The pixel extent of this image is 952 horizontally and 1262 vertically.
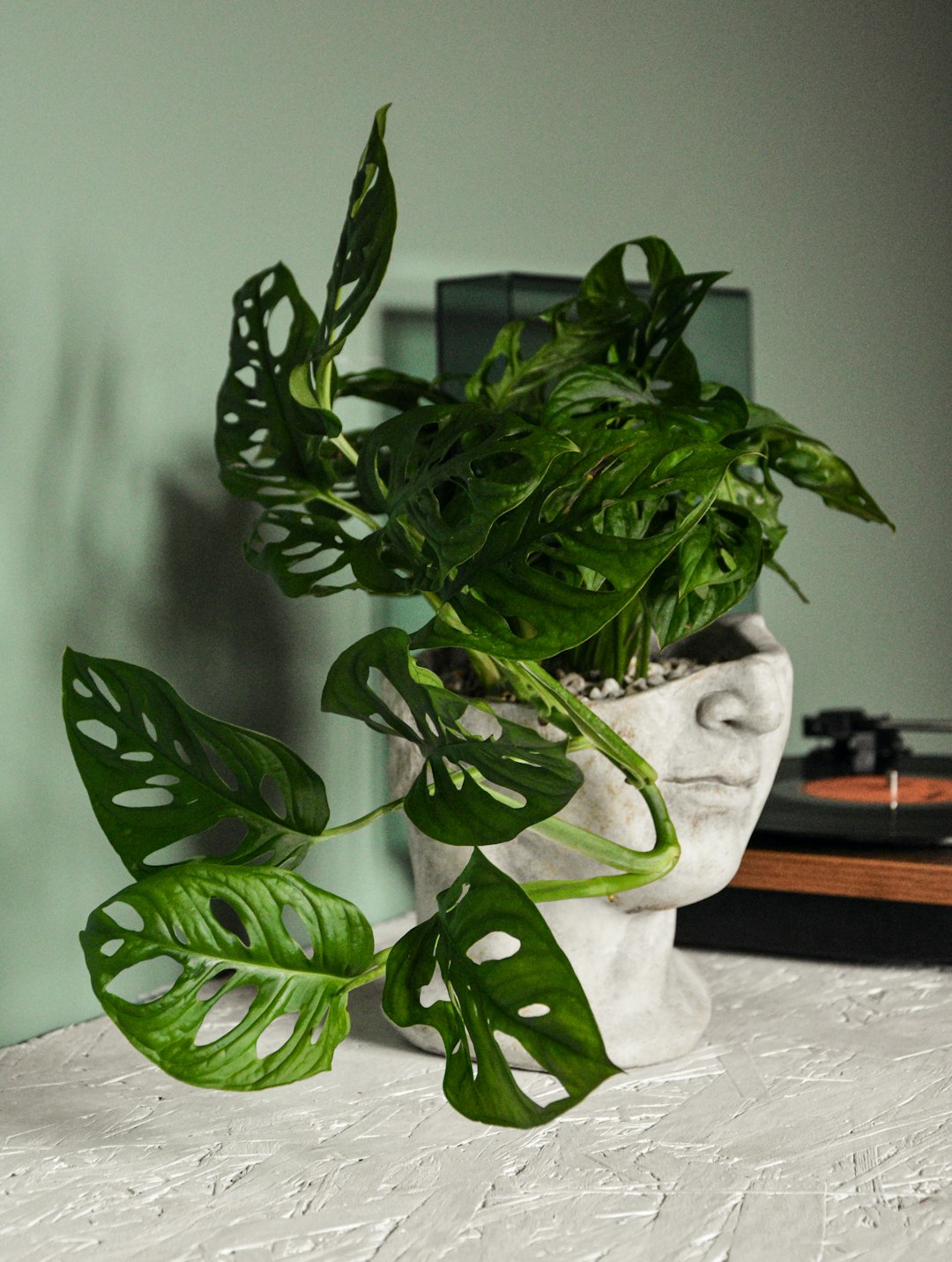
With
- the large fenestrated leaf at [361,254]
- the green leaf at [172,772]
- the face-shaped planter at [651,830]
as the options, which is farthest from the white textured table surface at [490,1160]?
the large fenestrated leaf at [361,254]

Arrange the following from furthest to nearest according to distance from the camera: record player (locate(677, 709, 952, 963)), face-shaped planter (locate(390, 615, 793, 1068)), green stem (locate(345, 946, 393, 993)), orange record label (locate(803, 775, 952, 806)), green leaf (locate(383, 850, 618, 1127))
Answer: orange record label (locate(803, 775, 952, 806)) < record player (locate(677, 709, 952, 963)) < face-shaped planter (locate(390, 615, 793, 1068)) < green stem (locate(345, 946, 393, 993)) < green leaf (locate(383, 850, 618, 1127))

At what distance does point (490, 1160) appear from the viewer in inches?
23.9

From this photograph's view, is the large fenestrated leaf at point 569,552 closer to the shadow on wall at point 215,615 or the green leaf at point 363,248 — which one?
the green leaf at point 363,248

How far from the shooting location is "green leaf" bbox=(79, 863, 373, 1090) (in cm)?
55

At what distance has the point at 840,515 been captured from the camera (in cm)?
163

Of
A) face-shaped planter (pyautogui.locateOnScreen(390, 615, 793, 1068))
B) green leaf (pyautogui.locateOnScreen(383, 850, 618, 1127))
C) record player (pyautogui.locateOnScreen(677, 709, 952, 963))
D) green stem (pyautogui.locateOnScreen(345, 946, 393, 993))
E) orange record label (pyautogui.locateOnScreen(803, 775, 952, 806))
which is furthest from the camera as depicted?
orange record label (pyautogui.locateOnScreen(803, 775, 952, 806))

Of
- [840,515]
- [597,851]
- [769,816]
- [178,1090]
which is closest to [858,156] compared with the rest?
[840,515]

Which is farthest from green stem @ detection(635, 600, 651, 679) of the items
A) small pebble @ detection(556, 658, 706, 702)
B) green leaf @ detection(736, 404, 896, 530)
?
green leaf @ detection(736, 404, 896, 530)

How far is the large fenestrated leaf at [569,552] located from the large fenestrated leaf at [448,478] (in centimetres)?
2

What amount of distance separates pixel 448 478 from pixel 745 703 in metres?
0.22

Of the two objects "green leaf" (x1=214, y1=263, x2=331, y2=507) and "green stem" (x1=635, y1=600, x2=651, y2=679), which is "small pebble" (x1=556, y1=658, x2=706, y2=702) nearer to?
"green stem" (x1=635, y1=600, x2=651, y2=679)

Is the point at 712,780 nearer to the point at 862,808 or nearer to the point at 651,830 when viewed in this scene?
the point at 651,830

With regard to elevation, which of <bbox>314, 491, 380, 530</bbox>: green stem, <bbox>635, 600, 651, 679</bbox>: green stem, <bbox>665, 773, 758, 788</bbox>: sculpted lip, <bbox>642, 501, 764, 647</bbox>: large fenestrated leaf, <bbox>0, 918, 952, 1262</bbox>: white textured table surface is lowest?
<bbox>0, 918, 952, 1262</bbox>: white textured table surface

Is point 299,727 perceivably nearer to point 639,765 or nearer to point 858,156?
point 639,765
